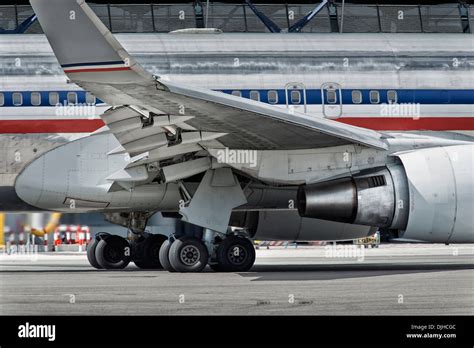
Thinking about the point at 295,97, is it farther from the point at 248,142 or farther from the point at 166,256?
the point at 166,256

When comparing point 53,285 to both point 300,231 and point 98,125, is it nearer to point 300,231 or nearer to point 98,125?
point 98,125

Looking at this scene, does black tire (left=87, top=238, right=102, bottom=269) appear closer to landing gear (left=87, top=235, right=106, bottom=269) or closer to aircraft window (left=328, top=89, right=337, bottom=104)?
landing gear (left=87, top=235, right=106, bottom=269)

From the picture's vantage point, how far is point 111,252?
25.1 metres

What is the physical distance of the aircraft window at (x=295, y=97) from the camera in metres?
23.2

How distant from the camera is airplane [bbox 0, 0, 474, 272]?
20.1 meters

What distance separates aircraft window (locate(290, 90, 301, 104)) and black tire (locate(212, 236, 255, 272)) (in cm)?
358

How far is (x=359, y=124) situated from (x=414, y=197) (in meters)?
3.57

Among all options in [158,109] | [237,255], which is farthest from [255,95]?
[158,109]

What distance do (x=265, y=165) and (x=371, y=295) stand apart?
6.38 metres

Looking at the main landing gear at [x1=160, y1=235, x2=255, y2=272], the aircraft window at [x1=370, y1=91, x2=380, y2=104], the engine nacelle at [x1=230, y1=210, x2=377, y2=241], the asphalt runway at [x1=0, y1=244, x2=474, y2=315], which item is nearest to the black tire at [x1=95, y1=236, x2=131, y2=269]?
the engine nacelle at [x1=230, y1=210, x2=377, y2=241]

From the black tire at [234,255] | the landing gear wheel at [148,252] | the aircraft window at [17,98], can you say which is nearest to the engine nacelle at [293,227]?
the landing gear wheel at [148,252]

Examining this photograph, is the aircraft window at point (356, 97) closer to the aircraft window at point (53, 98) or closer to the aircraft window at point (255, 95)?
the aircraft window at point (255, 95)

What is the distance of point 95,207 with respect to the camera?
22703 mm

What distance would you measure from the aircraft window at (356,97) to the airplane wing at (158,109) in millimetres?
1704
